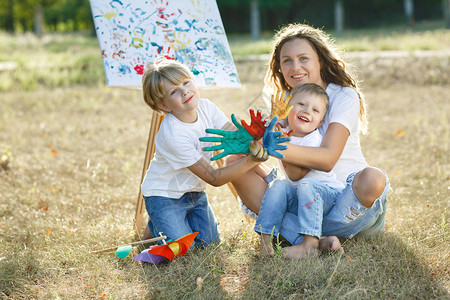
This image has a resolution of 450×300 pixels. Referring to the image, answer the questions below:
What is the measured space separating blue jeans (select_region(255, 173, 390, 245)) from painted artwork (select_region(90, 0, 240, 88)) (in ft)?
2.91

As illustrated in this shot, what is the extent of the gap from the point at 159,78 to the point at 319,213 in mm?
967

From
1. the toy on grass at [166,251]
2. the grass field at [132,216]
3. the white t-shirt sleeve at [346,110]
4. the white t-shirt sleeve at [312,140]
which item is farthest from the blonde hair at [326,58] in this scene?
the toy on grass at [166,251]

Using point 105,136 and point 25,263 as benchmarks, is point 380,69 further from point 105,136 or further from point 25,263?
point 25,263

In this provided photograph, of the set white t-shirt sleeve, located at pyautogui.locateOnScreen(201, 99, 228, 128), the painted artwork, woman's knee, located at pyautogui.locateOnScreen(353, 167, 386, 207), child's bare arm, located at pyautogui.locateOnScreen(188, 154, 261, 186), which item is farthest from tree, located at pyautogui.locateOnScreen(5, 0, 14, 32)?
woman's knee, located at pyautogui.locateOnScreen(353, 167, 386, 207)

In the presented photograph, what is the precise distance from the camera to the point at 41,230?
2.98m

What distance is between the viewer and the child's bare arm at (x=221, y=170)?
2.30m

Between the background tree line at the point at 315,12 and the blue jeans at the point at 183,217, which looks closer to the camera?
the blue jeans at the point at 183,217

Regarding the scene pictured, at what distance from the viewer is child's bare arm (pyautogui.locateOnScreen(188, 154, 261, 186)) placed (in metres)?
2.30

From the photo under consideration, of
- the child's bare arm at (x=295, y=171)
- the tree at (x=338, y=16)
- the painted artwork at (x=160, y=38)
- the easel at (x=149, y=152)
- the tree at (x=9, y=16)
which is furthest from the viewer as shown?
the tree at (x=9, y=16)

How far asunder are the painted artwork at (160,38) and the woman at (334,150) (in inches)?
17.4

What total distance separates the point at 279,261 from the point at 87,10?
2529 cm

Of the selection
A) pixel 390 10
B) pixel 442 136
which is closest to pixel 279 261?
pixel 442 136

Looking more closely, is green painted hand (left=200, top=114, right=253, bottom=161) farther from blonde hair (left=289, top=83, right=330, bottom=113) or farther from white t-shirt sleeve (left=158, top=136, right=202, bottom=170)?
A: blonde hair (left=289, top=83, right=330, bottom=113)

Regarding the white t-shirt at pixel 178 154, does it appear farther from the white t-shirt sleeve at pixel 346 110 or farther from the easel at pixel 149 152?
the white t-shirt sleeve at pixel 346 110
